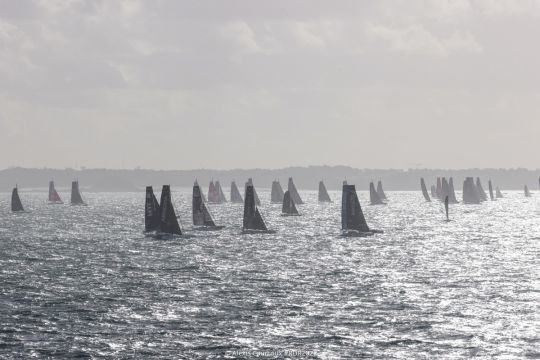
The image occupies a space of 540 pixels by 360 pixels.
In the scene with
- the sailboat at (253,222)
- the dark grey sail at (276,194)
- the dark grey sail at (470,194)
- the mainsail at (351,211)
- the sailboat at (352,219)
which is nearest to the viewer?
the mainsail at (351,211)

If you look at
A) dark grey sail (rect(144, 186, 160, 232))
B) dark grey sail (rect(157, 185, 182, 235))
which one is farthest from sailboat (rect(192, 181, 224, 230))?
dark grey sail (rect(157, 185, 182, 235))

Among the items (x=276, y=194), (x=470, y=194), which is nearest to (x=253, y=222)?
(x=276, y=194)

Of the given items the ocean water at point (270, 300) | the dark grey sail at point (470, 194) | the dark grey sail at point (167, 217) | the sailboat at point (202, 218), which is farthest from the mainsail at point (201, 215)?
the dark grey sail at point (470, 194)

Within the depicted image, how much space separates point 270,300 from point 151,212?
1405 inches

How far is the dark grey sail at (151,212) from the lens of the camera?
72.2m

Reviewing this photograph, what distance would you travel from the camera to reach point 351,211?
3059 inches

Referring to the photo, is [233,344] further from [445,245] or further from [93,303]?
[445,245]

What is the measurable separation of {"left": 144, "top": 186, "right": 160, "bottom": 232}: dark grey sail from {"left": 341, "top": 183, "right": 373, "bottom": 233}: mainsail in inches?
582

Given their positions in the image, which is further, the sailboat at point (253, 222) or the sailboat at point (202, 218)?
the sailboat at point (202, 218)

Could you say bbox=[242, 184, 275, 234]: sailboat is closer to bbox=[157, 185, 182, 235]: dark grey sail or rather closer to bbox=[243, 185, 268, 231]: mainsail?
bbox=[243, 185, 268, 231]: mainsail

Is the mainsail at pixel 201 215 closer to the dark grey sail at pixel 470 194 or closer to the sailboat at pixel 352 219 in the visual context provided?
the sailboat at pixel 352 219

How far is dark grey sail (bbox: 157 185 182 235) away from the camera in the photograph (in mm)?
70875

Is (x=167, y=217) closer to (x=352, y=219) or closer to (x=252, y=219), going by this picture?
(x=252, y=219)

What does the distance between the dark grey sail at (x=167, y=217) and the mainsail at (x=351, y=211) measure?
13.3 meters
